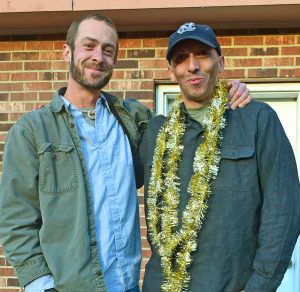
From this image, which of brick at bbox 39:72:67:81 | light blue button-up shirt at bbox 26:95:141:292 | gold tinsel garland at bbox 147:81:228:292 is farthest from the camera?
brick at bbox 39:72:67:81

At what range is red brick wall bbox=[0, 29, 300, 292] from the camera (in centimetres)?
454

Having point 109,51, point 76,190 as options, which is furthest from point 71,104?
point 76,190

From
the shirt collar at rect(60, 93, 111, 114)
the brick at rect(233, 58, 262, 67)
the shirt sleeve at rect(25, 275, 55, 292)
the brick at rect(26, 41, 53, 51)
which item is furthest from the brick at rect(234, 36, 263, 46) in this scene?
the shirt sleeve at rect(25, 275, 55, 292)

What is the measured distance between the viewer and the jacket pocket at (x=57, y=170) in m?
2.64

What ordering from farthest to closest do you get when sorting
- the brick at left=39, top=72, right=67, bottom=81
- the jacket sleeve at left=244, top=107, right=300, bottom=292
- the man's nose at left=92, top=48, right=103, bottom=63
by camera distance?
the brick at left=39, top=72, right=67, bottom=81 < the man's nose at left=92, top=48, right=103, bottom=63 < the jacket sleeve at left=244, top=107, right=300, bottom=292

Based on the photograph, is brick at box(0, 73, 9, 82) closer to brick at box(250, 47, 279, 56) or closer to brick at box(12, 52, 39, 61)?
brick at box(12, 52, 39, 61)

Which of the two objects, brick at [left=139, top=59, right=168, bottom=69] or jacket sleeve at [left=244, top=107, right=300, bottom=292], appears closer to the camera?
jacket sleeve at [left=244, top=107, right=300, bottom=292]

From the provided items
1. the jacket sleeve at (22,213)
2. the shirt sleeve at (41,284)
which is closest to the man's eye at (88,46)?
the jacket sleeve at (22,213)

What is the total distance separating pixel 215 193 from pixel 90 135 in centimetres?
73

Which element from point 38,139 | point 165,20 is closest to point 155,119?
point 38,139

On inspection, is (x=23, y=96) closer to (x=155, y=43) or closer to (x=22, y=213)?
(x=155, y=43)

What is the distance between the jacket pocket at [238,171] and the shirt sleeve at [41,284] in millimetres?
874

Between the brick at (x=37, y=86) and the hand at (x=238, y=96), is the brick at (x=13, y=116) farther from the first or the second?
the hand at (x=238, y=96)

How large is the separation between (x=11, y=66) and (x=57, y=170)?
7.79 ft
